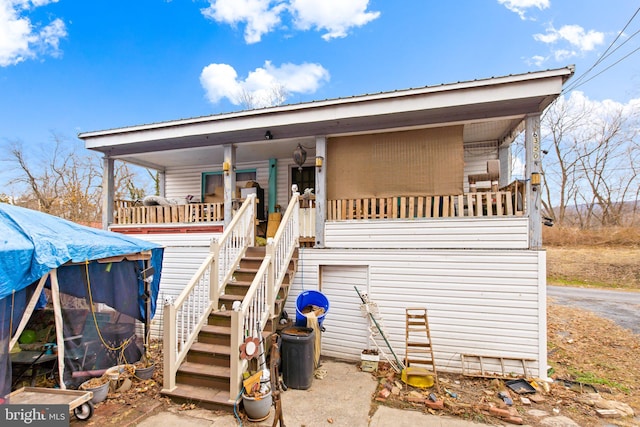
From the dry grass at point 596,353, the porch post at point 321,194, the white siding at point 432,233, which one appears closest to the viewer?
the dry grass at point 596,353

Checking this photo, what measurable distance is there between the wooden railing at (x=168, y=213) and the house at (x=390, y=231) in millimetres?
125

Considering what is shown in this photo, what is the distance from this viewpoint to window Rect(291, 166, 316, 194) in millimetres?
7848

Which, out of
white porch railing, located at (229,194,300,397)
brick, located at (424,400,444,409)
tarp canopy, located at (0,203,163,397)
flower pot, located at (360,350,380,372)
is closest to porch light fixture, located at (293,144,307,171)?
white porch railing, located at (229,194,300,397)

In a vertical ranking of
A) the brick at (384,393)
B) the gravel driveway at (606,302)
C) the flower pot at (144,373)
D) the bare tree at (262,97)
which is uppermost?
the bare tree at (262,97)

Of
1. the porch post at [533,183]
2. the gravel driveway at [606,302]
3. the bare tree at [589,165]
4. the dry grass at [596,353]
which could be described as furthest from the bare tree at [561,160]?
the porch post at [533,183]

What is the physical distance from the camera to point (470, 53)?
978 cm

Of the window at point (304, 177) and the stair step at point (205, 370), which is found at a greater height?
the window at point (304, 177)

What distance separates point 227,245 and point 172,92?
21.1 m

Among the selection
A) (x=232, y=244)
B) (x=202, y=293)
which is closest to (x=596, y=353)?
(x=232, y=244)

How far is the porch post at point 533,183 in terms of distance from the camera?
190 inches

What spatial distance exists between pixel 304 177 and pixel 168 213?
339 cm

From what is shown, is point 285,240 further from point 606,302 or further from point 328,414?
point 606,302

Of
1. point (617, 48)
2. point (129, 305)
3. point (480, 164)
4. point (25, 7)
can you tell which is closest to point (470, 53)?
point (617, 48)

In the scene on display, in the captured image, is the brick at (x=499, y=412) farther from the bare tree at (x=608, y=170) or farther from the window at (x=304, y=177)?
the bare tree at (x=608, y=170)
